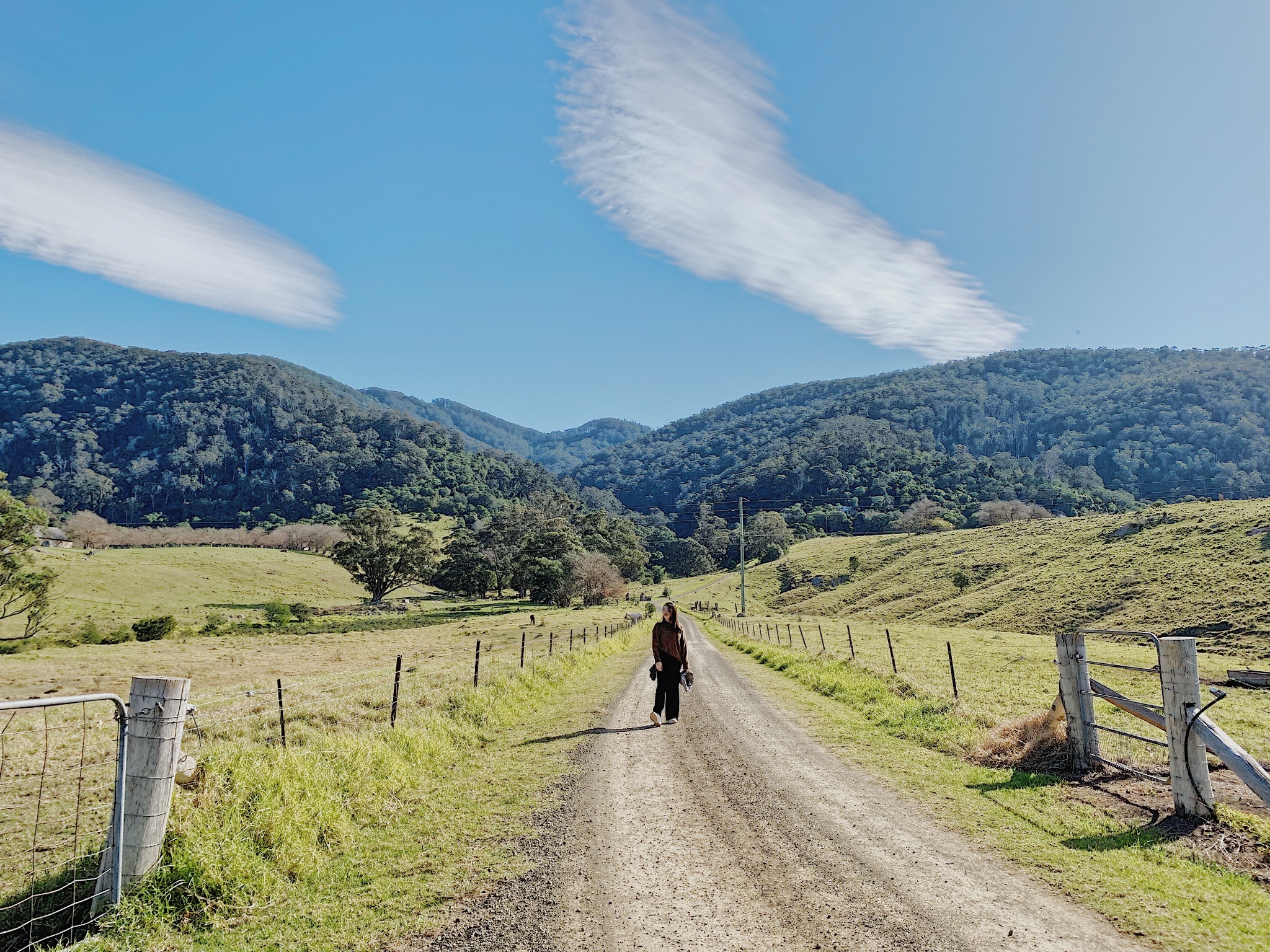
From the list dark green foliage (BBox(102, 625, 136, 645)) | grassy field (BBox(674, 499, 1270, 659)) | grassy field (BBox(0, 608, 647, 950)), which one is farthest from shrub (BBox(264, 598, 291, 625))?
grassy field (BBox(0, 608, 647, 950))

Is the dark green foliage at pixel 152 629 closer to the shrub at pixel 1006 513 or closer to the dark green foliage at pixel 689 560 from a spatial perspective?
the dark green foliage at pixel 689 560

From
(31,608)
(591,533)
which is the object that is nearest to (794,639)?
(31,608)

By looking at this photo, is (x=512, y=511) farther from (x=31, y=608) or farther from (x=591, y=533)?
(x=31, y=608)

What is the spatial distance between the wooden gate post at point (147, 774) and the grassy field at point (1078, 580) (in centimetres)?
4195

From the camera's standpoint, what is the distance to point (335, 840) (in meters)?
6.36

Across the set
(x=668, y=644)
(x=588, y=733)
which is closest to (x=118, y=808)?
(x=588, y=733)

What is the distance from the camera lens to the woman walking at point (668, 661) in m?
11.6

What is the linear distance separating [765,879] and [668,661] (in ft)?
21.7

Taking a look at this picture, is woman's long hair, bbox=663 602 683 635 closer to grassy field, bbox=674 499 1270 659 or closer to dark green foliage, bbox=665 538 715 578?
grassy field, bbox=674 499 1270 659

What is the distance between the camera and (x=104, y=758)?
1130 cm

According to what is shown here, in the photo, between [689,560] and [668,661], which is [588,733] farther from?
[689,560]

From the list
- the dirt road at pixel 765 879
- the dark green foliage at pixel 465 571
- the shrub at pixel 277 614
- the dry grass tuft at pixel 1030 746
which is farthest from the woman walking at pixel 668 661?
the dark green foliage at pixel 465 571

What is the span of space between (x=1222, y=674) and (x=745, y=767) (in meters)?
25.7

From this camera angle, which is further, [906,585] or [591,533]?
[591,533]
